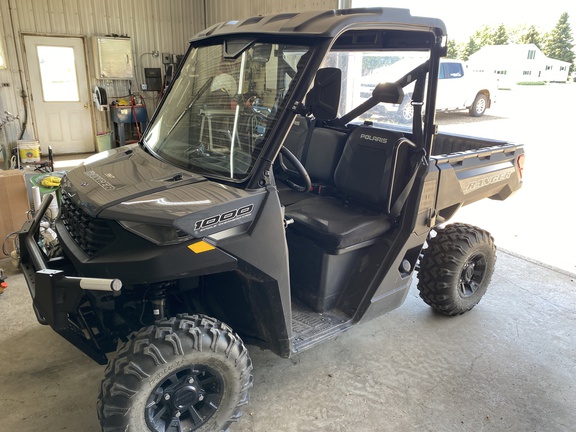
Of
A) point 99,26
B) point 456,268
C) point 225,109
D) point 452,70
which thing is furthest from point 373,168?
point 99,26

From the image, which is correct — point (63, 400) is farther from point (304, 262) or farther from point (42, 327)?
point (304, 262)

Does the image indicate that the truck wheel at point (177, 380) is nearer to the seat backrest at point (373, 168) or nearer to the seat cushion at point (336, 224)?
the seat cushion at point (336, 224)

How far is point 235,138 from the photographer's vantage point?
86.4 inches

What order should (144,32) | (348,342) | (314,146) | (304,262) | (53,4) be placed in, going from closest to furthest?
(304,262)
(348,342)
(314,146)
(53,4)
(144,32)

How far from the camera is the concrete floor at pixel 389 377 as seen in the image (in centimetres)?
240

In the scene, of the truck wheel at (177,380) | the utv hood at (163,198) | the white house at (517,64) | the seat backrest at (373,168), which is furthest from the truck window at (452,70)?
the truck wheel at (177,380)

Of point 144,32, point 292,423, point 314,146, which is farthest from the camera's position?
point 144,32

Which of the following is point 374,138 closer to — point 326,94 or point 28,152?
point 326,94

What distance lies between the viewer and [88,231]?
1.97 metres

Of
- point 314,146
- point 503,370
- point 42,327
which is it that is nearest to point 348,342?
point 503,370

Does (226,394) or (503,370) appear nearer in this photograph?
(226,394)

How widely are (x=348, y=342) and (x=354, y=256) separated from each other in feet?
2.19

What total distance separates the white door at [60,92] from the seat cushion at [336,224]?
783 cm

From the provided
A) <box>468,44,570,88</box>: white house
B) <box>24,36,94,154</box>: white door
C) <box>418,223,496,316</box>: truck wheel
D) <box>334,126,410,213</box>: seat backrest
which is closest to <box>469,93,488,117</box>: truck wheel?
<box>468,44,570,88</box>: white house
